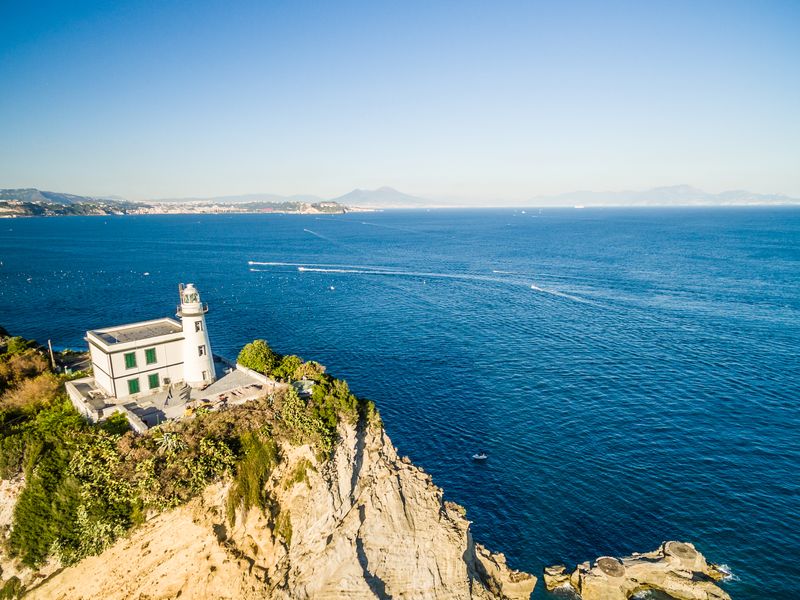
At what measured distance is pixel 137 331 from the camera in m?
45.3

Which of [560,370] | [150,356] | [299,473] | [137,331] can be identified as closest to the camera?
[299,473]

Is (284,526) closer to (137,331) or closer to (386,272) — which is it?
(137,331)

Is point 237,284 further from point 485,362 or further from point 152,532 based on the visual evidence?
point 152,532

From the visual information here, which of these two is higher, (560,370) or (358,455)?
(358,455)

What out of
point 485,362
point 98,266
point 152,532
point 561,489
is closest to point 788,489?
point 561,489

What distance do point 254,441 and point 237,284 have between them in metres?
97.5

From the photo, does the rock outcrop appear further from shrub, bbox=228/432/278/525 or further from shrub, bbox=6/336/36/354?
shrub, bbox=6/336/36/354

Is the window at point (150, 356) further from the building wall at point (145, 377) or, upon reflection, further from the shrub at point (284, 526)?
the shrub at point (284, 526)

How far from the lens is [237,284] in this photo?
123 meters

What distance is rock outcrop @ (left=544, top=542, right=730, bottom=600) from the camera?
3432cm

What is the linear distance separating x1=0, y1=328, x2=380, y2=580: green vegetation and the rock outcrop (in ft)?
66.8

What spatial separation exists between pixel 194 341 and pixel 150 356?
3.75 meters

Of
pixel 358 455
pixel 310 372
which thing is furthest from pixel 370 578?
pixel 310 372

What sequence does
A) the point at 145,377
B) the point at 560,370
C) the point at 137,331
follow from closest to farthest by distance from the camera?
1. the point at 145,377
2. the point at 137,331
3. the point at 560,370
